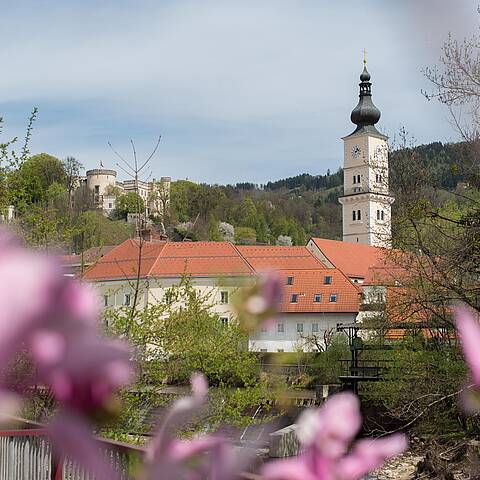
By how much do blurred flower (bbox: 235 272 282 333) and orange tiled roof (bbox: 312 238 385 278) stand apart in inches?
1944

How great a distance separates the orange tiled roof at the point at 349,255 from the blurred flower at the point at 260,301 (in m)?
49.4

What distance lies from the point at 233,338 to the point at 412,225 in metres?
8.13

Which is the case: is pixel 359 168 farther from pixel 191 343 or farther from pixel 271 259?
pixel 271 259

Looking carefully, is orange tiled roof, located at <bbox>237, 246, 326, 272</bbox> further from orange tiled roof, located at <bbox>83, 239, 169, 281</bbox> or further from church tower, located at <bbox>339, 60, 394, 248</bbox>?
church tower, located at <bbox>339, 60, 394, 248</bbox>

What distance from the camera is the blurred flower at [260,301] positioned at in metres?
0.29

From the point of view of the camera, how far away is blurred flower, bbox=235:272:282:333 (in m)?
0.29

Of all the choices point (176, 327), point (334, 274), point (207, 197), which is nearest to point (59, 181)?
point (176, 327)

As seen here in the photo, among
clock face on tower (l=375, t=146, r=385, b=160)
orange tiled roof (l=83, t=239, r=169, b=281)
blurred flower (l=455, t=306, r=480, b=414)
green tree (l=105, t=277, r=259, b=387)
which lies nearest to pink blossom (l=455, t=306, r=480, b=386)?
blurred flower (l=455, t=306, r=480, b=414)

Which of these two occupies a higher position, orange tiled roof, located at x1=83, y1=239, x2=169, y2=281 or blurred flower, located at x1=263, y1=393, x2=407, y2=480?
orange tiled roof, located at x1=83, y1=239, x2=169, y2=281

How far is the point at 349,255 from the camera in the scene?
5297 centimetres

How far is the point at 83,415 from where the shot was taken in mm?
184

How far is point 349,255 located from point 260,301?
175 feet

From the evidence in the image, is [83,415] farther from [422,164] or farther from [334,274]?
[334,274]

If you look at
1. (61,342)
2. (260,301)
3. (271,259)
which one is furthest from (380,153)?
(61,342)
